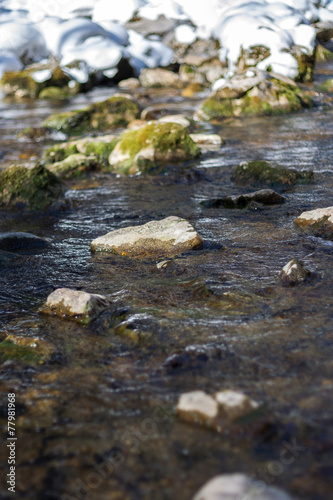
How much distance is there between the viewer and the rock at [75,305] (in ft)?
9.68

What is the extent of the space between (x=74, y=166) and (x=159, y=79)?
14.1m

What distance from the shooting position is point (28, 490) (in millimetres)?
1743

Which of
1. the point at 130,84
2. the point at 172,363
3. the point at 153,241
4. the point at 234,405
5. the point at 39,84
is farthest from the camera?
the point at 130,84

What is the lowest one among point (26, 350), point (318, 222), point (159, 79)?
point (159, 79)

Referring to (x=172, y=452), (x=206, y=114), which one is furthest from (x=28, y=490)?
(x=206, y=114)

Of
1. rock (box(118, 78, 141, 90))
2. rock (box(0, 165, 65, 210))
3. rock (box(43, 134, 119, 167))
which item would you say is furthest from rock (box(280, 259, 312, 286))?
rock (box(118, 78, 141, 90))

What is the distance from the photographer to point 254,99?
11.4 metres

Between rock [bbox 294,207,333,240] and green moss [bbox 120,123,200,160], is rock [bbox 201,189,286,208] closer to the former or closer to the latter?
rock [bbox 294,207,333,240]

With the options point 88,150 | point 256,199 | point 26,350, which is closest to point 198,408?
point 26,350

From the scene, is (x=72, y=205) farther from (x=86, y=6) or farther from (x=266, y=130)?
(x=86, y=6)

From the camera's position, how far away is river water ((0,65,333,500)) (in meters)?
1.76

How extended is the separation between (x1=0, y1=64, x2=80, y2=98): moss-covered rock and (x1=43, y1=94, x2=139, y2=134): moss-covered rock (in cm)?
789

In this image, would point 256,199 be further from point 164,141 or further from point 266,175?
point 164,141

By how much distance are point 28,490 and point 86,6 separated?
33.0m
